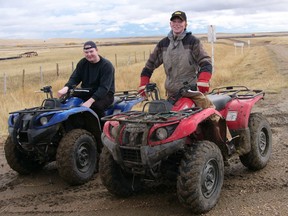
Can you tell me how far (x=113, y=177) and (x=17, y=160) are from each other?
84.0 inches

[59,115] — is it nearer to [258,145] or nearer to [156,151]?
[156,151]

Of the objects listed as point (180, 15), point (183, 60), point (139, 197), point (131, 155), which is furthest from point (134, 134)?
point (180, 15)

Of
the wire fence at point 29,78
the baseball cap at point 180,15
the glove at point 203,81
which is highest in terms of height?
Result: the baseball cap at point 180,15

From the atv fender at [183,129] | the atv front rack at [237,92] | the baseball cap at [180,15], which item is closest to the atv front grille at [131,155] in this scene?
the atv fender at [183,129]

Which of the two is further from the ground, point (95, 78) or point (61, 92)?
point (95, 78)

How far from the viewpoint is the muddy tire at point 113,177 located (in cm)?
465

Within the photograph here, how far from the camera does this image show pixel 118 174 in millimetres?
4730

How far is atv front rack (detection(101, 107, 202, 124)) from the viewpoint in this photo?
4.11m

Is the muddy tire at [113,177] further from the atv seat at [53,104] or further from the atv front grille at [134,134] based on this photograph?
the atv seat at [53,104]

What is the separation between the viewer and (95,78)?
646 centimetres

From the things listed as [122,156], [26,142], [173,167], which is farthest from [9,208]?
[173,167]

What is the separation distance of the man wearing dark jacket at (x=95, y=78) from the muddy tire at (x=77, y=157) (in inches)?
25.5

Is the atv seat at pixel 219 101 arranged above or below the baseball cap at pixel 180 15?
below

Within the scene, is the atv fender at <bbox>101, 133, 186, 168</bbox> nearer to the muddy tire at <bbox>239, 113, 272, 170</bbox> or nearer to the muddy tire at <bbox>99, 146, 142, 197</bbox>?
the muddy tire at <bbox>99, 146, 142, 197</bbox>
